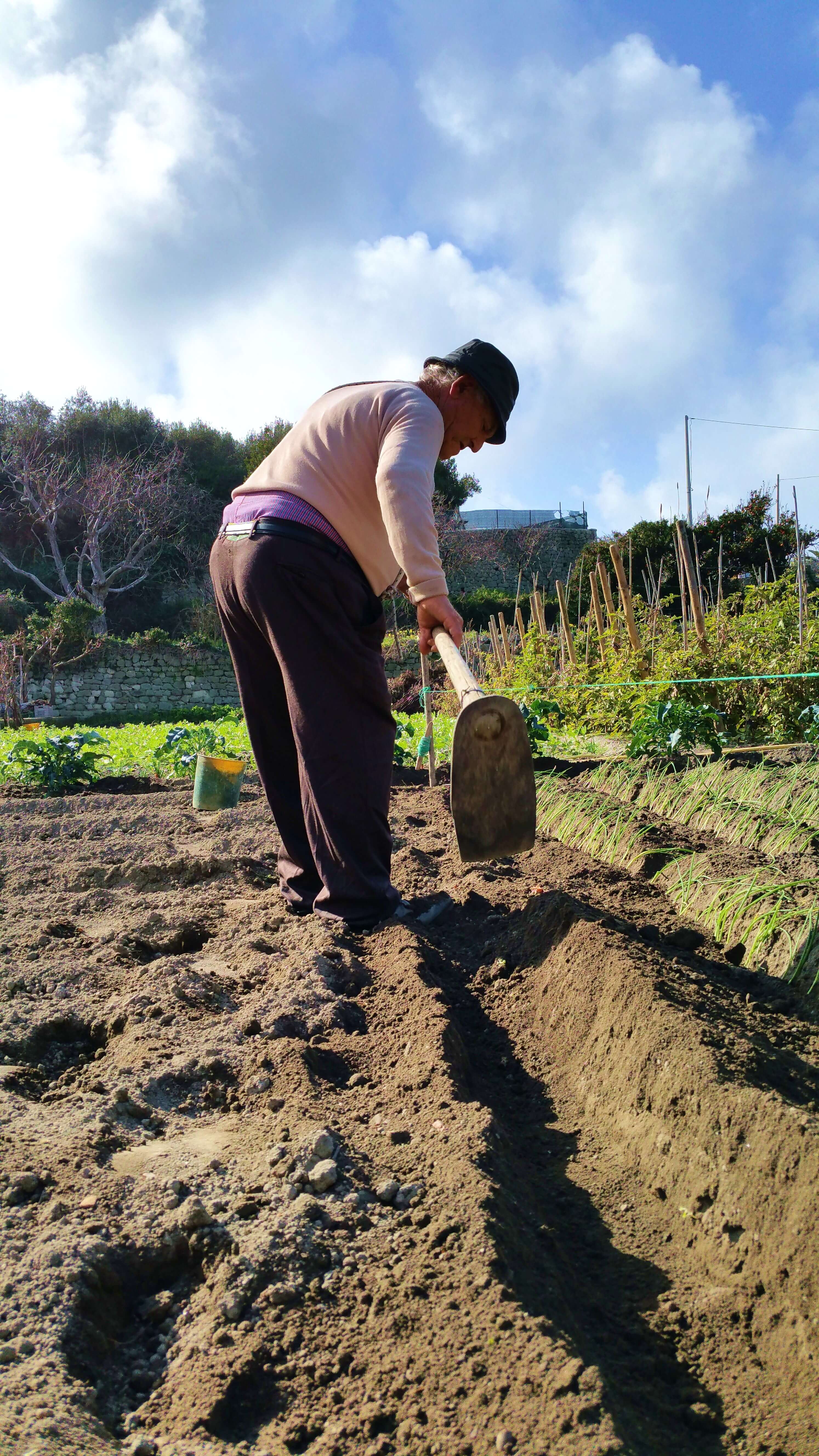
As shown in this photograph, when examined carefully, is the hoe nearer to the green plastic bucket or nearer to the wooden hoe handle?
the wooden hoe handle

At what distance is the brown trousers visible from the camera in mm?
2611

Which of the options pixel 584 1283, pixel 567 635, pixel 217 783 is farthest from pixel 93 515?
pixel 584 1283

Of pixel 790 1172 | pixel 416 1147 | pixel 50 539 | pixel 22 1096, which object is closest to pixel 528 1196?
pixel 416 1147

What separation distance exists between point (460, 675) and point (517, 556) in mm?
26022

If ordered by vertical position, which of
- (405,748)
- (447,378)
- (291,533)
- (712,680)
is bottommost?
(405,748)

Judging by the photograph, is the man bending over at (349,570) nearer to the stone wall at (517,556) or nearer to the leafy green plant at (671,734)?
the leafy green plant at (671,734)

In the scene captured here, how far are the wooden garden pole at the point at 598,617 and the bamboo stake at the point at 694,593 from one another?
43.8 inches

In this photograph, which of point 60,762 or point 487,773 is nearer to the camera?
point 487,773

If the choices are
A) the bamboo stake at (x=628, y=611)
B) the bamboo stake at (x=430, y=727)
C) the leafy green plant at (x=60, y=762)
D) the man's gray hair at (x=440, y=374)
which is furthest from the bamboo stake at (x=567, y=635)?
the man's gray hair at (x=440, y=374)

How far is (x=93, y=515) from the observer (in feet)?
83.4

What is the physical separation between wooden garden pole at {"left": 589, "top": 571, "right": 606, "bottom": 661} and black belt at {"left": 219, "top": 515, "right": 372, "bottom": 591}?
698 centimetres

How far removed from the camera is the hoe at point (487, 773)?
93.4 inches

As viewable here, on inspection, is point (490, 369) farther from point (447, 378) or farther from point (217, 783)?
point (217, 783)

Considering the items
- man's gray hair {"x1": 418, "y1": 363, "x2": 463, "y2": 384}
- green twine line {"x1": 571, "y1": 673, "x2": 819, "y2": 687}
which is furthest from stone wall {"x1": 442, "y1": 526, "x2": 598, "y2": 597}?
man's gray hair {"x1": 418, "y1": 363, "x2": 463, "y2": 384}
